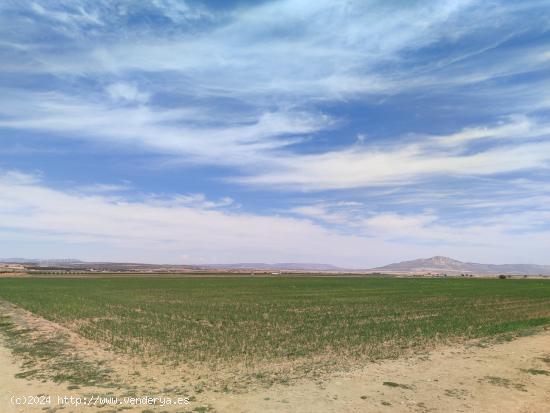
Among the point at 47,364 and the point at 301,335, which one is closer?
the point at 47,364

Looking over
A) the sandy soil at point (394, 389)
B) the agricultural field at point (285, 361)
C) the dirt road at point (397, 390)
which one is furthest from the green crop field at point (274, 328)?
the dirt road at point (397, 390)

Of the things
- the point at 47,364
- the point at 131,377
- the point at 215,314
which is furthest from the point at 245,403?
the point at 215,314

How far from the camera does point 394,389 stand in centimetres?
1422

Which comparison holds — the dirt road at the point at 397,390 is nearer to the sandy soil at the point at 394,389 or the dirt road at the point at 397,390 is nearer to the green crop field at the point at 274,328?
the sandy soil at the point at 394,389

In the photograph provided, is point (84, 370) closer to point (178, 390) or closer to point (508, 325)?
point (178, 390)

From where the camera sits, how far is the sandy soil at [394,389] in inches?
494

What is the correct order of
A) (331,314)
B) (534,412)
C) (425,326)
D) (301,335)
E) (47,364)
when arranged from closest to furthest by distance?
(534,412), (47,364), (301,335), (425,326), (331,314)

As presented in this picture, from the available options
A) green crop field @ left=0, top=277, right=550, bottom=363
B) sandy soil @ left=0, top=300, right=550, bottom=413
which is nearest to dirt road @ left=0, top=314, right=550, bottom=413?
sandy soil @ left=0, top=300, right=550, bottom=413

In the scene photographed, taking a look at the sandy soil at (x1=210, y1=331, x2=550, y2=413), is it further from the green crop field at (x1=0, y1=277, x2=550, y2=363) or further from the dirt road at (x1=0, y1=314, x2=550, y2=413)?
the green crop field at (x1=0, y1=277, x2=550, y2=363)

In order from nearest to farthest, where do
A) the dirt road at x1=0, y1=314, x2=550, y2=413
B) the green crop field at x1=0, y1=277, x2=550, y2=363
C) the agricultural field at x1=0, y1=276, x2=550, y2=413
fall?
1. the dirt road at x1=0, y1=314, x2=550, y2=413
2. the agricultural field at x1=0, y1=276, x2=550, y2=413
3. the green crop field at x1=0, y1=277, x2=550, y2=363

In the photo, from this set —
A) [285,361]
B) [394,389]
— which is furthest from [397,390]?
[285,361]

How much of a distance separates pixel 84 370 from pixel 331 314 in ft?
71.5

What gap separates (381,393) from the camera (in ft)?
45.2

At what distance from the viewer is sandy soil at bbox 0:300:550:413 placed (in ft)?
41.2
